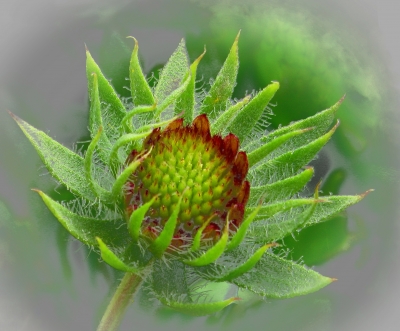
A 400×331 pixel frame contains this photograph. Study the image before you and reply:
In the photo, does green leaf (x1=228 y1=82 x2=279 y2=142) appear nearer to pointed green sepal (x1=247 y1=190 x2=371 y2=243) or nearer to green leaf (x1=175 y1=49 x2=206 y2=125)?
green leaf (x1=175 y1=49 x2=206 y2=125)

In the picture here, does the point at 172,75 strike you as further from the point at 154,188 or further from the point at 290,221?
the point at 290,221

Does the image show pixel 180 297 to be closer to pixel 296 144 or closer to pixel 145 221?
pixel 145 221

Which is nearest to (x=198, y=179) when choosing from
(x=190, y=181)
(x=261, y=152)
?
(x=190, y=181)

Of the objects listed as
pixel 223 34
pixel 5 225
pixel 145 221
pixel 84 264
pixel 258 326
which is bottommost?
pixel 258 326

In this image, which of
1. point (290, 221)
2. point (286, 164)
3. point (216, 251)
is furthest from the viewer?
point (286, 164)

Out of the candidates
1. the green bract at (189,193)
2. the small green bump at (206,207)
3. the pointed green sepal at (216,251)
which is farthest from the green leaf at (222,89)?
the pointed green sepal at (216,251)

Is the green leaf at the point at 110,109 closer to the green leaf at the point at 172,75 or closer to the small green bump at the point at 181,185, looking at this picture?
the green leaf at the point at 172,75

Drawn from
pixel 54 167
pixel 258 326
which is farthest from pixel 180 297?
pixel 258 326
